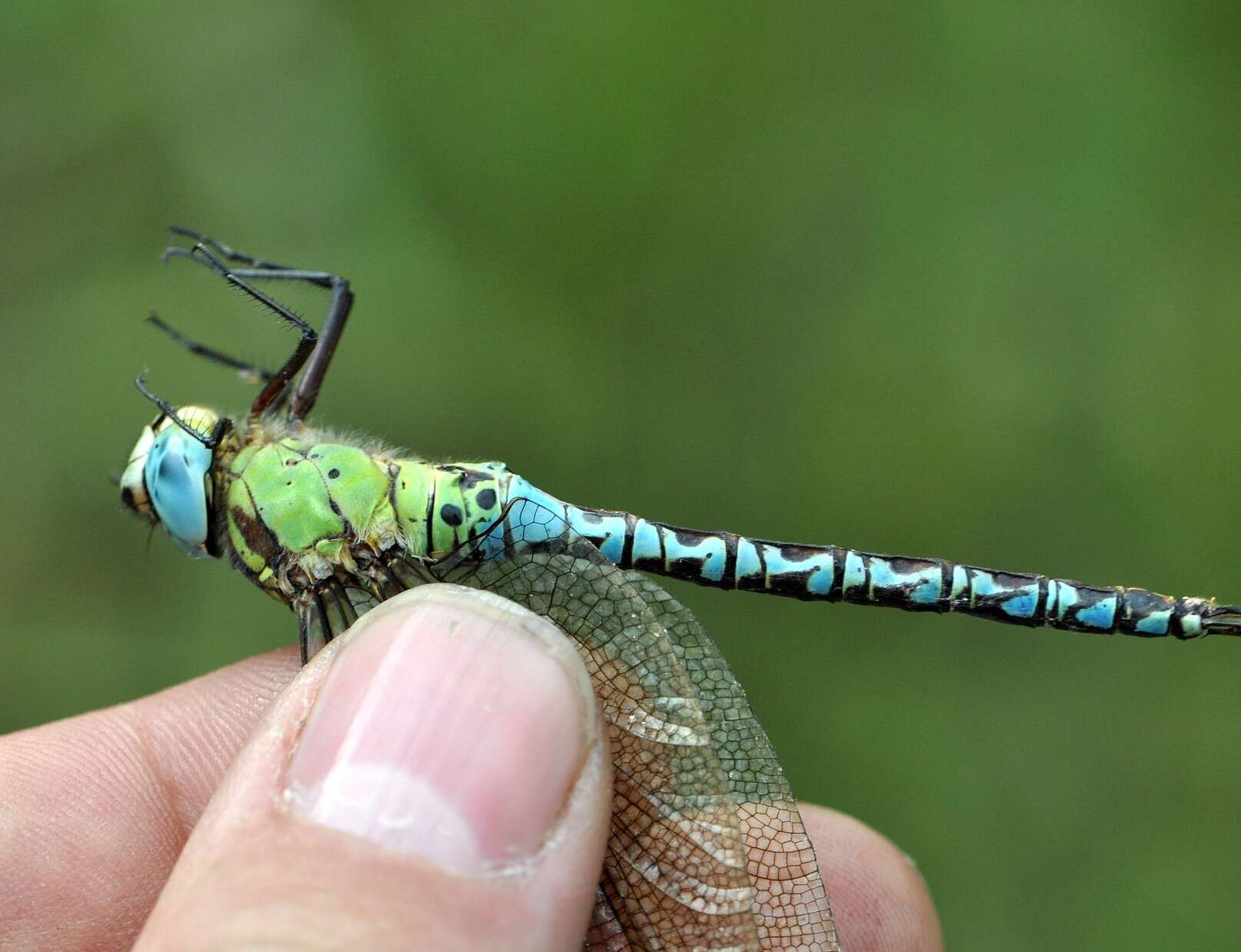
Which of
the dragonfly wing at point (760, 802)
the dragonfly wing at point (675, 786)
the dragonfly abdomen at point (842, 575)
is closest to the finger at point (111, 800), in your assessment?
the dragonfly wing at point (675, 786)

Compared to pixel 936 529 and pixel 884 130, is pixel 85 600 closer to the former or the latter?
pixel 936 529

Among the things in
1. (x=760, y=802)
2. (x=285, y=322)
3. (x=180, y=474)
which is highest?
(x=285, y=322)

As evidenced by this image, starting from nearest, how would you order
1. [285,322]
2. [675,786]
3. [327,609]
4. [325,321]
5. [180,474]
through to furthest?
[675,786]
[327,609]
[180,474]
[285,322]
[325,321]

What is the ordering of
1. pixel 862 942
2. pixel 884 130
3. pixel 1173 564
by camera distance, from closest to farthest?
pixel 862 942
pixel 1173 564
pixel 884 130

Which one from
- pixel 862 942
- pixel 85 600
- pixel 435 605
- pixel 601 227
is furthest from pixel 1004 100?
pixel 85 600

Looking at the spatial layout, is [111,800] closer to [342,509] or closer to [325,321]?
[342,509]

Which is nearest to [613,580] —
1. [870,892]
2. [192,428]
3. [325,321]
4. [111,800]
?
[325,321]

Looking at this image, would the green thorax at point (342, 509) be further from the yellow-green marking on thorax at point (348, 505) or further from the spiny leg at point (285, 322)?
the spiny leg at point (285, 322)

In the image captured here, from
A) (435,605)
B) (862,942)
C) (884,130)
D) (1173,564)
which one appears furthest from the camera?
(884,130)
